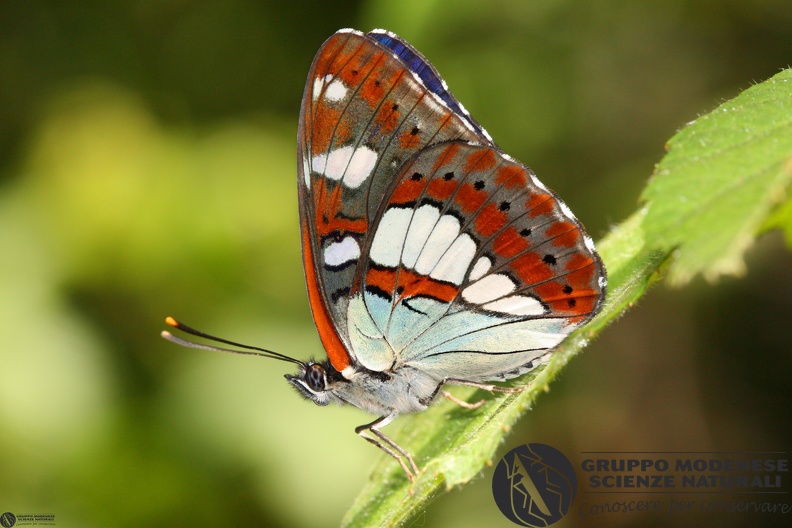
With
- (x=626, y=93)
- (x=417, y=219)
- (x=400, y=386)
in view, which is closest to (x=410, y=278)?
(x=417, y=219)

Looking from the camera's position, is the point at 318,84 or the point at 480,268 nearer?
the point at 318,84

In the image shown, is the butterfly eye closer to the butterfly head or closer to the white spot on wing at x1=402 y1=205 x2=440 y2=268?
the butterfly head

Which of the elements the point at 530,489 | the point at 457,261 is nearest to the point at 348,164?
the point at 457,261

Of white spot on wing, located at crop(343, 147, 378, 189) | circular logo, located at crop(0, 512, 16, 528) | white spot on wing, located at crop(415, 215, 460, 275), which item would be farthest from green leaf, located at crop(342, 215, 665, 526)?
circular logo, located at crop(0, 512, 16, 528)

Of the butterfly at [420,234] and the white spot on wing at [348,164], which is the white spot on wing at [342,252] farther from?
the white spot on wing at [348,164]

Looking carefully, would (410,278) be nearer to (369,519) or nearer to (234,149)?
(369,519)

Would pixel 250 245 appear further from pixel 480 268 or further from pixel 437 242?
pixel 480 268
